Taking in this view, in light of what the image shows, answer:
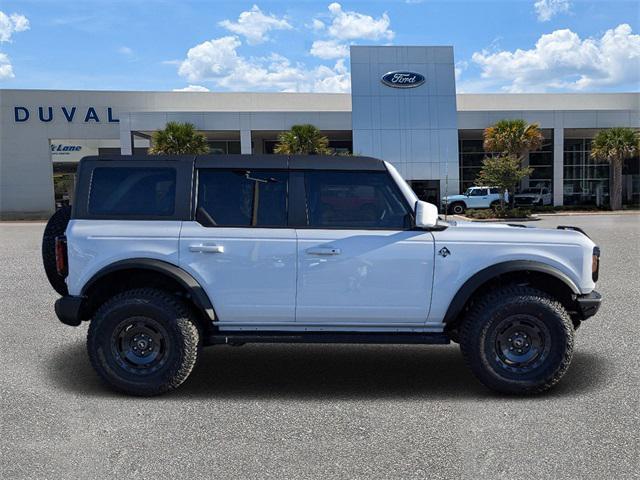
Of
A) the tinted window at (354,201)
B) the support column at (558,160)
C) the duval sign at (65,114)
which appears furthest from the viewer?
the duval sign at (65,114)

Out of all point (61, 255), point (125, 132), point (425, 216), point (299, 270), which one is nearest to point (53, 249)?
point (61, 255)

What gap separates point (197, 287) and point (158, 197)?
853mm

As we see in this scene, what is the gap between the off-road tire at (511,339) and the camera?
3.86m

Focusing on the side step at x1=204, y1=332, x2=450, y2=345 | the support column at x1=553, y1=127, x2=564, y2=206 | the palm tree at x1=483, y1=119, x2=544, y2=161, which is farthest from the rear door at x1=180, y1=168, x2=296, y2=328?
the support column at x1=553, y1=127, x2=564, y2=206

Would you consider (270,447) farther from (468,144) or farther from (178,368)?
(468,144)

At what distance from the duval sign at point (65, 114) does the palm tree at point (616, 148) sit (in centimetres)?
3398

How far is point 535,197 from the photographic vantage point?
115 feet

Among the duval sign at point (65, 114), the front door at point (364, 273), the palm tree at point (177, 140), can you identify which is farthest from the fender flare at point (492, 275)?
the duval sign at point (65, 114)

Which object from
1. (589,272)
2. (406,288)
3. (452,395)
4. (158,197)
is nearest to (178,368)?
(158,197)

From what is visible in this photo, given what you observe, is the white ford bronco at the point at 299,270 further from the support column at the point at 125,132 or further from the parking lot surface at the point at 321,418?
the support column at the point at 125,132

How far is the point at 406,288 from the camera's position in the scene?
12.9ft

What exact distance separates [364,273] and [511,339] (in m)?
1.29

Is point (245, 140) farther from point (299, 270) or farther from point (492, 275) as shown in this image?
point (492, 275)

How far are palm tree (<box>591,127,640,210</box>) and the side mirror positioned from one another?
33381 millimetres
